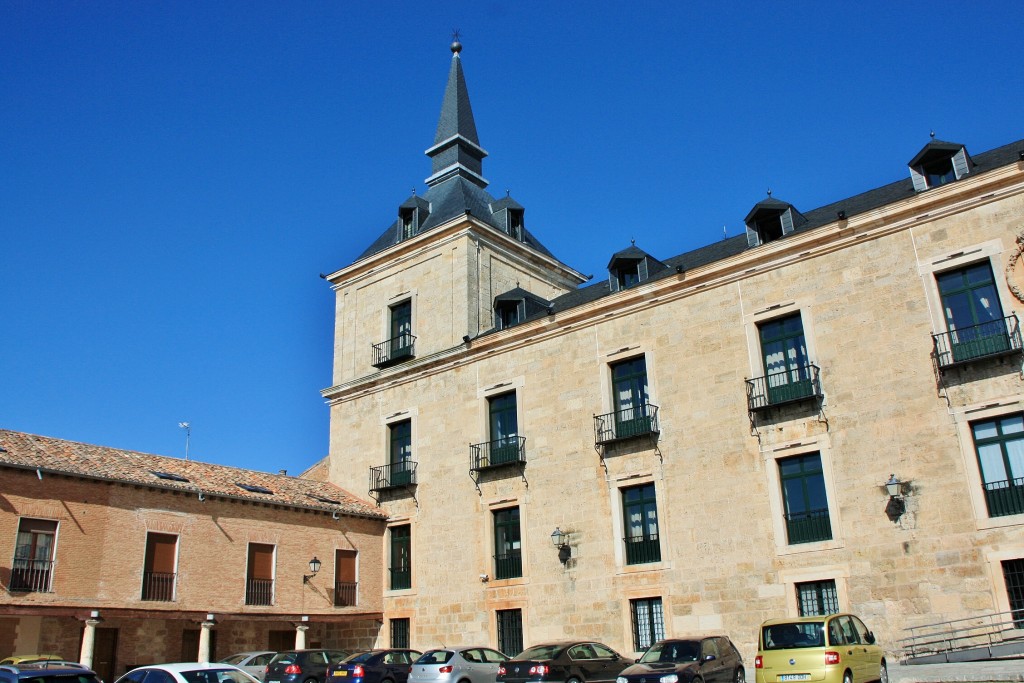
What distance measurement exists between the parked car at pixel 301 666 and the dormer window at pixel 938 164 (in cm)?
1698

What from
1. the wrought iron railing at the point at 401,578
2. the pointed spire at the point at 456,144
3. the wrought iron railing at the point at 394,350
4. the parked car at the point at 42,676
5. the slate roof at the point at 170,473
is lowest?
the parked car at the point at 42,676

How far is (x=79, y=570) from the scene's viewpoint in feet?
69.1

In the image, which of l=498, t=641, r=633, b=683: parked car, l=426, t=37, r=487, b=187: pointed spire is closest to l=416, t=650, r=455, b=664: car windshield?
l=498, t=641, r=633, b=683: parked car

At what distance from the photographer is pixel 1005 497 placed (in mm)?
17359

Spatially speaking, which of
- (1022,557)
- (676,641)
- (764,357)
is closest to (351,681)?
(676,641)

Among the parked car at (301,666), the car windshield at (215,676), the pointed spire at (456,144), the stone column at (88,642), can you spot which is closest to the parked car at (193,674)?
the car windshield at (215,676)

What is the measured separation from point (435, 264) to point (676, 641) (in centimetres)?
→ 1718

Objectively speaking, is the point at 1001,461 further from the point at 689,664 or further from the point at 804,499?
the point at 689,664

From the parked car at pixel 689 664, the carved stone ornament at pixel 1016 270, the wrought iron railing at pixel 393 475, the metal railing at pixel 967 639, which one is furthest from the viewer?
the wrought iron railing at pixel 393 475

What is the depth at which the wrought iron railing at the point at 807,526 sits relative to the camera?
63.7 feet

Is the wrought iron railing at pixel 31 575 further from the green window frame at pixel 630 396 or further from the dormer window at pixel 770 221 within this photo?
the dormer window at pixel 770 221

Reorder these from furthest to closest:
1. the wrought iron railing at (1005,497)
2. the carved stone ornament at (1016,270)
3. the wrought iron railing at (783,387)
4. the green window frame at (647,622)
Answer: the green window frame at (647,622) → the wrought iron railing at (783,387) → the carved stone ornament at (1016,270) → the wrought iron railing at (1005,497)

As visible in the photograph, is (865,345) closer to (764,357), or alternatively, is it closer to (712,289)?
(764,357)

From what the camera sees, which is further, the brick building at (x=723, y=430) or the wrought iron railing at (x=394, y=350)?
the wrought iron railing at (x=394, y=350)
